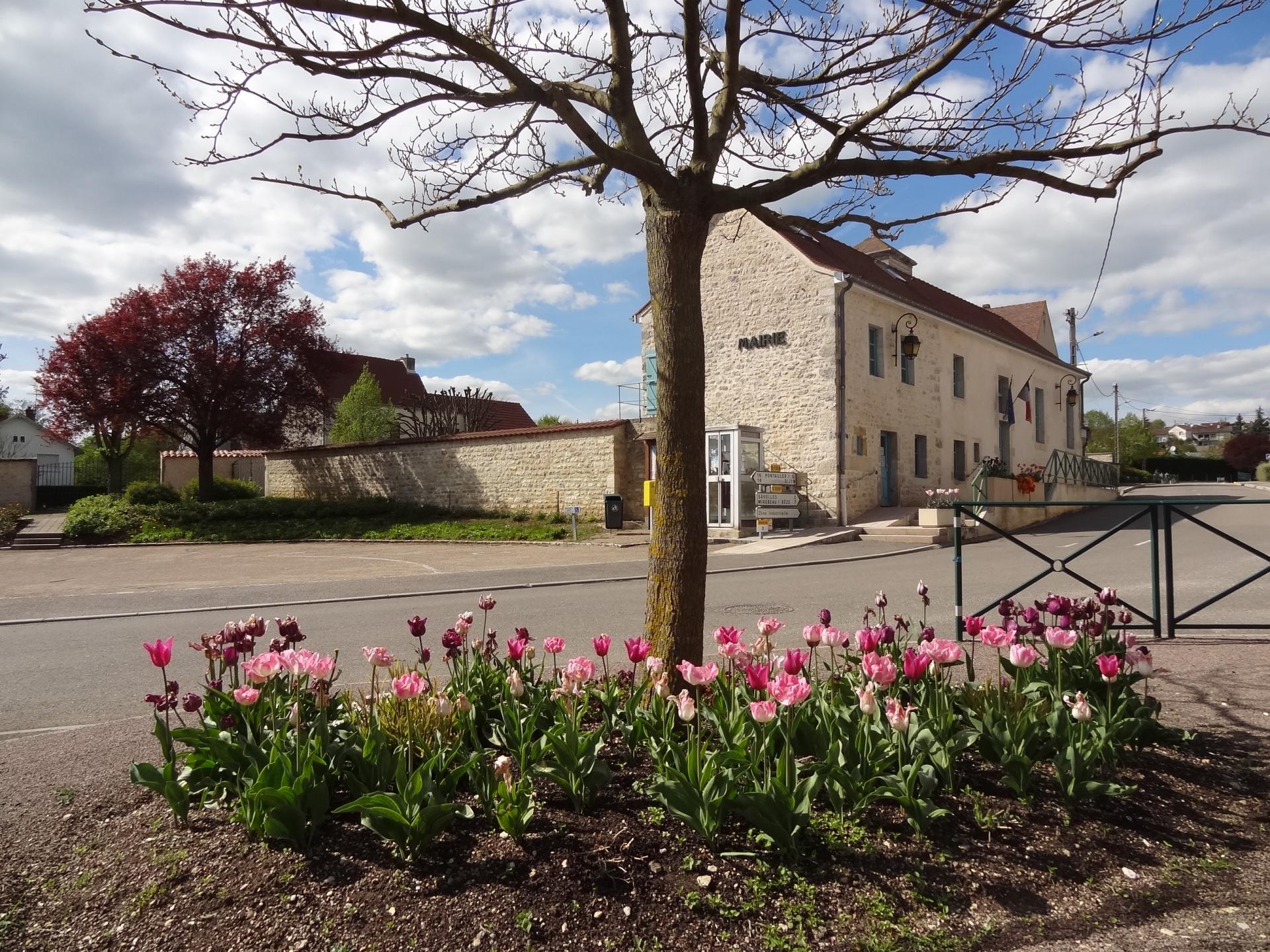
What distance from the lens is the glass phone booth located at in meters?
19.4

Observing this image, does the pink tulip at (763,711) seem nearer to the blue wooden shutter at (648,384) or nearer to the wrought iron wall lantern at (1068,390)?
the blue wooden shutter at (648,384)

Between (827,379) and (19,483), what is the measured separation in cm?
2730

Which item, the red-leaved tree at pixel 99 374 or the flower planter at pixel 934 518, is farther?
the red-leaved tree at pixel 99 374

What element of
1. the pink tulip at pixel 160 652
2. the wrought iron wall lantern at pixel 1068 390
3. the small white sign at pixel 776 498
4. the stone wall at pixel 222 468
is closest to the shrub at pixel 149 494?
the stone wall at pixel 222 468

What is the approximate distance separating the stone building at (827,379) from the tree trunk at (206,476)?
1390 cm

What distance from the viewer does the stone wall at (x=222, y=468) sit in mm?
36469

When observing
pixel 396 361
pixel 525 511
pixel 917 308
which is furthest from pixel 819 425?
pixel 396 361

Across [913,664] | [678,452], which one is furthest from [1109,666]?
[678,452]

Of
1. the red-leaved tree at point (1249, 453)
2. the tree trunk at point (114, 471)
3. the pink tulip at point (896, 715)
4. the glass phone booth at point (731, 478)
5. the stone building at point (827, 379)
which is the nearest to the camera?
the pink tulip at point (896, 715)

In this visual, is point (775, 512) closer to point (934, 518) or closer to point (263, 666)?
point (934, 518)

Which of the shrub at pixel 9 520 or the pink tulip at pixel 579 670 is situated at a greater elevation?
the pink tulip at pixel 579 670

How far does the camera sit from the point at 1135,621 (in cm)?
774

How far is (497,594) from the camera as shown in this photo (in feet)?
35.3

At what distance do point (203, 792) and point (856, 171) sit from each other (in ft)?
12.0
